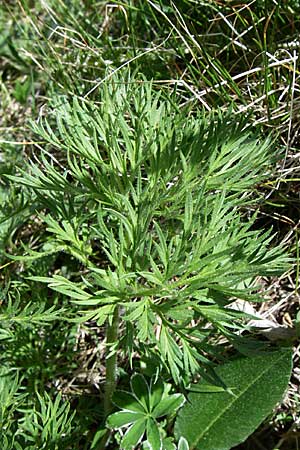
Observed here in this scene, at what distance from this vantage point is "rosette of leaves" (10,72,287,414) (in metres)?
1.37

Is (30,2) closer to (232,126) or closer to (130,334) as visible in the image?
(232,126)

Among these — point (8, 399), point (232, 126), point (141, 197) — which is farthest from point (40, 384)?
point (232, 126)

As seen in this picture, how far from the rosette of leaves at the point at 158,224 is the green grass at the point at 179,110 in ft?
0.42

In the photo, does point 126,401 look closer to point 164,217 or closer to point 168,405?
point 168,405

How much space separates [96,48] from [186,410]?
1.12 m

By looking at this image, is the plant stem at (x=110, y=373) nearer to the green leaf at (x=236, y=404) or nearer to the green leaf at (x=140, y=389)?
the green leaf at (x=140, y=389)

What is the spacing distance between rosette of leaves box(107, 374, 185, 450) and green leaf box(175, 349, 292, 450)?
0.05 metres

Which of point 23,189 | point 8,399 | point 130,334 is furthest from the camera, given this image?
point 23,189

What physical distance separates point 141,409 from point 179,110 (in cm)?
71

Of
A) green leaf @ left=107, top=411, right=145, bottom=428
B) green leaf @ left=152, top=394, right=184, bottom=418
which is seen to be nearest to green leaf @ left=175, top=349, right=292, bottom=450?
green leaf @ left=152, top=394, right=184, bottom=418

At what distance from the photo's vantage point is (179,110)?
1684mm

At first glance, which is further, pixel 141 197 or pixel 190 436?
pixel 190 436

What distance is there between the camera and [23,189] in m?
2.04

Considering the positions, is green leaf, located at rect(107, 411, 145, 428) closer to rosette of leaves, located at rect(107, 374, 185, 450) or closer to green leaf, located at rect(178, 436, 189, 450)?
rosette of leaves, located at rect(107, 374, 185, 450)
